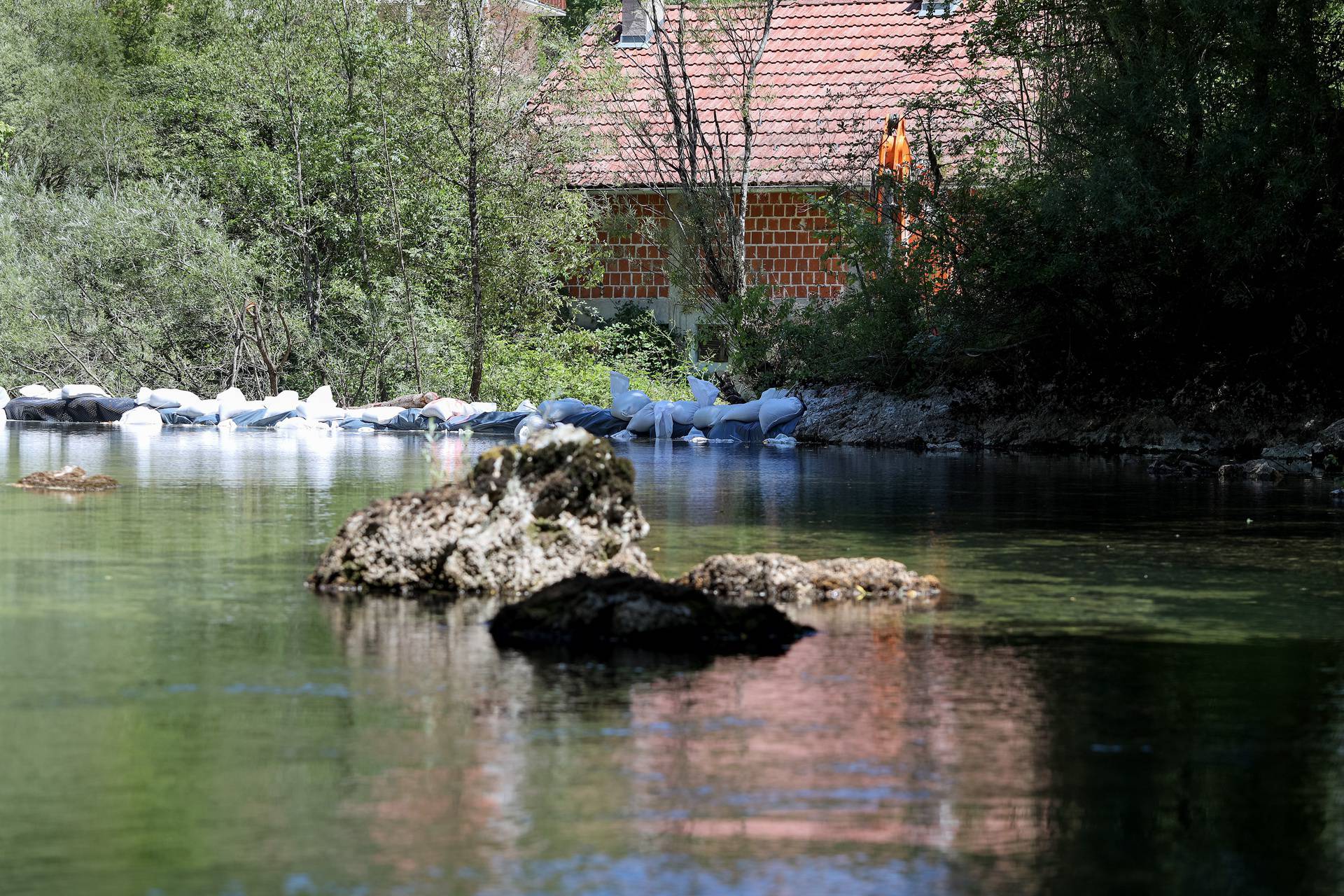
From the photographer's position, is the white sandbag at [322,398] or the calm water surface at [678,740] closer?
the calm water surface at [678,740]

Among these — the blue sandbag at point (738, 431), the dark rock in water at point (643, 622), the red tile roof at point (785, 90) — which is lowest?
the dark rock in water at point (643, 622)

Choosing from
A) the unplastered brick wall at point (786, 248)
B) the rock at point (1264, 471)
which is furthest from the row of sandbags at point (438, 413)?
the unplastered brick wall at point (786, 248)

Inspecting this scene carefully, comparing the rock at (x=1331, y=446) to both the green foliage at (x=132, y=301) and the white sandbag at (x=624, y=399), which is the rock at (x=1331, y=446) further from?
the green foliage at (x=132, y=301)

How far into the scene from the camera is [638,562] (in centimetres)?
717

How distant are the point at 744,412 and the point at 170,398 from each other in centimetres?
859

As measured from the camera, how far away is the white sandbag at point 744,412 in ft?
71.2

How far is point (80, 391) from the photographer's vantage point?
2541 cm

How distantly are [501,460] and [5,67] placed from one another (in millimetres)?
29129

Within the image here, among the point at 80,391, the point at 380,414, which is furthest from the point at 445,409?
the point at 80,391

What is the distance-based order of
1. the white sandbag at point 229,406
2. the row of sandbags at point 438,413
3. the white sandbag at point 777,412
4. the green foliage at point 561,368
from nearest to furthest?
the white sandbag at point 777,412
the row of sandbags at point 438,413
the white sandbag at point 229,406
the green foliage at point 561,368

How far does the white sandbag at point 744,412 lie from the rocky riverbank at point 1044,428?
556 mm

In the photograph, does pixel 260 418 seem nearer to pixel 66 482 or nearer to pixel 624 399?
pixel 624 399

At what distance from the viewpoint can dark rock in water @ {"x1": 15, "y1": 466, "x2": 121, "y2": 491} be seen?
11.8 metres

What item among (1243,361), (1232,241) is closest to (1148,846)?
(1232,241)
